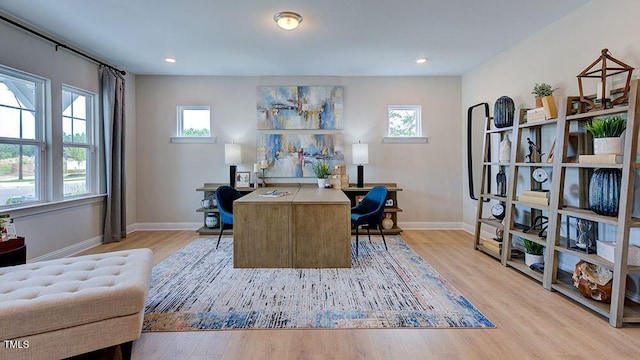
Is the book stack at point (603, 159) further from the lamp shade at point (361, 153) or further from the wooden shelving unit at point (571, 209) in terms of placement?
the lamp shade at point (361, 153)

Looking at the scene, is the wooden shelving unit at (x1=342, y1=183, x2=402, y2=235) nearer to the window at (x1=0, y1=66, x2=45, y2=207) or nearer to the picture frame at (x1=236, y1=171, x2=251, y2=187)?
the picture frame at (x1=236, y1=171, x2=251, y2=187)

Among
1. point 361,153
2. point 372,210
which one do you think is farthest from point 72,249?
point 361,153

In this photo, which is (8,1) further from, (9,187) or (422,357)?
(422,357)

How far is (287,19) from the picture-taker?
118 inches

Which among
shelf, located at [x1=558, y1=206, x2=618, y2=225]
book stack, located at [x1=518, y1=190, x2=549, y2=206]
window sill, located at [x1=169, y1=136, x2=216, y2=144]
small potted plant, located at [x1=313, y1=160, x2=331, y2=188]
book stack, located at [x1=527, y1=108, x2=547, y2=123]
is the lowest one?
shelf, located at [x1=558, y1=206, x2=618, y2=225]

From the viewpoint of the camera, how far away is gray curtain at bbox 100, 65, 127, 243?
14.1ft

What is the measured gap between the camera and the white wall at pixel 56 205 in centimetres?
314

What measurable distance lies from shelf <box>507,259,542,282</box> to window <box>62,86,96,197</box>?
526 cm

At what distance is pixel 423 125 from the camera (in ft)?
17.1

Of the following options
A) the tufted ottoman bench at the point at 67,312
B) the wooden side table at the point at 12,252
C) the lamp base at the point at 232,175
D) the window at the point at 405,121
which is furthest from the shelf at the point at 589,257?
the wooden side table at the point at 12,252

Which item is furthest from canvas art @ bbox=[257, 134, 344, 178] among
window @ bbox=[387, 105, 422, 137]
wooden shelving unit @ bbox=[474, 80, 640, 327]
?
wooden shelving unit @ bbox=[474, 80, 640, 327]

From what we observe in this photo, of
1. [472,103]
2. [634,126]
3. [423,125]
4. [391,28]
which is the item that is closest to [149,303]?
[391,28]

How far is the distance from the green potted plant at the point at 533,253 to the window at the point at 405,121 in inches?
101

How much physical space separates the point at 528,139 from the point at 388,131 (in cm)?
223
